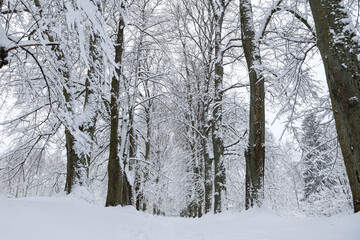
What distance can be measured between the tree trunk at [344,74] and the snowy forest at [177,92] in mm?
11

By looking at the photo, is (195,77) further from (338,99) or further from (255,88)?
(338,99)

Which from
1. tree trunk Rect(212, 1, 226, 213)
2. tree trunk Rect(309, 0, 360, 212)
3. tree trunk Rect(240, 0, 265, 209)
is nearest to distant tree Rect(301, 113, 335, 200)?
tree trunk Rect(240, 0, 265, 209)

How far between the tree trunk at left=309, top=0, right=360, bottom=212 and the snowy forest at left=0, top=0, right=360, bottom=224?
1 cm

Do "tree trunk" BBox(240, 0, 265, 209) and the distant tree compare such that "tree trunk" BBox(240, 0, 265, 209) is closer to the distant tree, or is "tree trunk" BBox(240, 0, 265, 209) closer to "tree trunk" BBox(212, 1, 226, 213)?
the distant tree

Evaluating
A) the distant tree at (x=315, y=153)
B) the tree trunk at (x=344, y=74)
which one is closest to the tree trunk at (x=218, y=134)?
the distant tree at (x=315, y=153)

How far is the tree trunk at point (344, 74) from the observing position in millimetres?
2398

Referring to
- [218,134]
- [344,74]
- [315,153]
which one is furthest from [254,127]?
[218,134]

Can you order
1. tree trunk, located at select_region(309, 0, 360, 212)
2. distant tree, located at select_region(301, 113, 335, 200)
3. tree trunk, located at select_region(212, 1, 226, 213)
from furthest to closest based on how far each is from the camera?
tree trunk, located at select_region(212, 1, 226, 213), distant tree, located at select_region(301, 113, 335, 200), tree trunk, located at select_region(309, 0, 360, 212)

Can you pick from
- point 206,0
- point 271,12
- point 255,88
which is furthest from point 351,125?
point 206,0

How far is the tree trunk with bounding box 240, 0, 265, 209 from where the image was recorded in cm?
459

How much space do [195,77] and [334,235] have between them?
1058 centimetres

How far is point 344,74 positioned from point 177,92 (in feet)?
21.3

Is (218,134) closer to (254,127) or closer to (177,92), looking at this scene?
(177,92)

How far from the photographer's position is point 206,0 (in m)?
10.5
